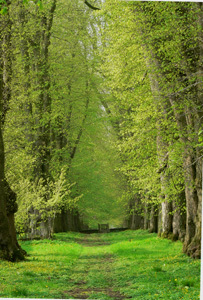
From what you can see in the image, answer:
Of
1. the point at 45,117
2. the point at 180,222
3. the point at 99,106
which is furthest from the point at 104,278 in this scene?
the point at 99,106

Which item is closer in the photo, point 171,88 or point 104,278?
point 171,88

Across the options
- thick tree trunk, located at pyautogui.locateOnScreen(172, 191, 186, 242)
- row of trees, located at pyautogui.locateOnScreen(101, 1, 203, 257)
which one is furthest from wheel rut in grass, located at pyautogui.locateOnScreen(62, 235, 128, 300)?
thick tree trunk, located at pyautogui.locateOnScreen(172, 191, 186, 242)

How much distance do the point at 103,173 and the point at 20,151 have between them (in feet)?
88.6

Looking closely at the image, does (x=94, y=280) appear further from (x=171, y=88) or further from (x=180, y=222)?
(x=180, y=222)

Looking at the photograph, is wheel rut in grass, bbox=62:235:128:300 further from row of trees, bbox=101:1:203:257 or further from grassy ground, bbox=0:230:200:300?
row of trees, bbox=101:1:203:257

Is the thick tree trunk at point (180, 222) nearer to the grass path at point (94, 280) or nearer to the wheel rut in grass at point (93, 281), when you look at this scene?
the grass path at point (94, 280)

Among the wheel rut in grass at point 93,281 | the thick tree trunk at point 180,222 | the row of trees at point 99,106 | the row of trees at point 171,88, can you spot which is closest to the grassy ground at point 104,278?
the wheel rut in grass at point 93,281

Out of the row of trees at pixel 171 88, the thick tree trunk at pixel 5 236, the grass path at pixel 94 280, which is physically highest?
the row of trees at pixel 171 88

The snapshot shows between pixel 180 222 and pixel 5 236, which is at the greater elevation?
pixel 180 222

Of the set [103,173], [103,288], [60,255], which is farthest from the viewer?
[103,173]

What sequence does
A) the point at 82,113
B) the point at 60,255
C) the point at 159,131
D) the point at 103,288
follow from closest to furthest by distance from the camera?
1. the point at 103,288
2. the point at 159,131
3. the point at 60,255
4. the point at 82,113

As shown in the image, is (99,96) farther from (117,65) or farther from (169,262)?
(169,262)

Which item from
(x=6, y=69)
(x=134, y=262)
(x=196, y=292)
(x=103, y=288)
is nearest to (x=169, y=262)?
(x=134, y=262)

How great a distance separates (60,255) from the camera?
61.0 feet
